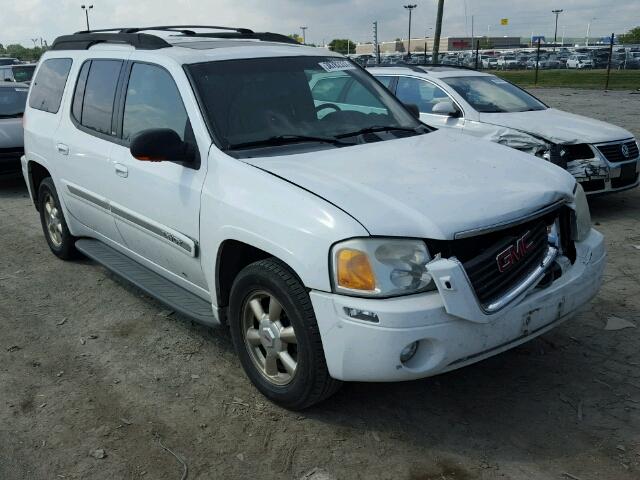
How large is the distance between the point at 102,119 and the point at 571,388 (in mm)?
3542

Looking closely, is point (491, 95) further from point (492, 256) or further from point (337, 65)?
point (492, 256)

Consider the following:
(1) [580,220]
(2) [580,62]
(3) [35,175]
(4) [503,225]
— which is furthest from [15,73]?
(2) [580,62]

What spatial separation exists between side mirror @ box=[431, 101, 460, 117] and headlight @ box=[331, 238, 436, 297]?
531 cm

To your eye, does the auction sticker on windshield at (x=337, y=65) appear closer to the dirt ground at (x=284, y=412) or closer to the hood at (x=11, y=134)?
the dirt ground at (x=284, y=412)

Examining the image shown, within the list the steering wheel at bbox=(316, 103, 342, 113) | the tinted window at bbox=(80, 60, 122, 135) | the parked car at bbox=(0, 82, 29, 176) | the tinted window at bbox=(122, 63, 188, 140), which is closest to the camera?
the tinted window at bbox=(122, 63, 188, 140)

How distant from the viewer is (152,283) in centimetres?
436

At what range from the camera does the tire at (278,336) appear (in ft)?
10.1

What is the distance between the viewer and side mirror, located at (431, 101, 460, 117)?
7902 mm

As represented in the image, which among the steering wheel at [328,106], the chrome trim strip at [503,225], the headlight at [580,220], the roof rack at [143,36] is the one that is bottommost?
the headlight at [580,220]

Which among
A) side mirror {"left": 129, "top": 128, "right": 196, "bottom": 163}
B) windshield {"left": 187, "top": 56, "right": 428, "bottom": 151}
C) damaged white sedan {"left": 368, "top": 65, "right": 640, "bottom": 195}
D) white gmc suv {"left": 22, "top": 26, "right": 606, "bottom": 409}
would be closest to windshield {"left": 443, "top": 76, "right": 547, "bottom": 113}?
damaged white sedan {"left": 368, "top": 65, "right": 640, "bottom": 195}

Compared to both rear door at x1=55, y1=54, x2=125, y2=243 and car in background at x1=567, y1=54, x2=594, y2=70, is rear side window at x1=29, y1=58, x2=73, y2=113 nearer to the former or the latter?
rear door at x1=55, y1=54, x2=125, y2=243

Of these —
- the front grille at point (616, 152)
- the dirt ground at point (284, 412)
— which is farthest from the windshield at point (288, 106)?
the front grille at point (616, 152)

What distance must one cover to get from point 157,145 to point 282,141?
706 millimetres

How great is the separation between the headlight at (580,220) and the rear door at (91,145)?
2.94 metres
